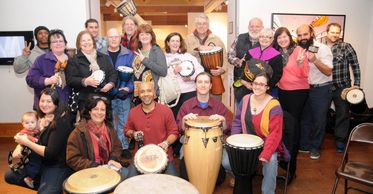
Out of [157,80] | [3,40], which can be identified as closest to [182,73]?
[157,80]

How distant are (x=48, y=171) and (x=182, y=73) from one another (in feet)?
5.37

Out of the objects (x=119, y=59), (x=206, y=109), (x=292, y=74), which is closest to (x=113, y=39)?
(x=119, y=59)

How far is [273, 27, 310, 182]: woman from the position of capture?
346 centimetres

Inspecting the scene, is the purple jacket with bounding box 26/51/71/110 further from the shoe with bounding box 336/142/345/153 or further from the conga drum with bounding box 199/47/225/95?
the shoe with bounding box 336/142/345/153

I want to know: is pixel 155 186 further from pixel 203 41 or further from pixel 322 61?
pixel 322 61

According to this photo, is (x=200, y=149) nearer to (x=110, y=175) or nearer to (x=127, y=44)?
(x=110, y=175)

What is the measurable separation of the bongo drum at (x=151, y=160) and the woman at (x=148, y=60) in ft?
3.50

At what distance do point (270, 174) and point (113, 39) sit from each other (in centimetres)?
208

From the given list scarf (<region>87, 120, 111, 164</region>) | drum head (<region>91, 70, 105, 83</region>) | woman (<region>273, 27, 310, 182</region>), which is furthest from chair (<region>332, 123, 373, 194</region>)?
drum head (<region>91, 70, 105, 83</region>)

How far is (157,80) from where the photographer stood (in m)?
3.45

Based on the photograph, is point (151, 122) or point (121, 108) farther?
point (121, 108)

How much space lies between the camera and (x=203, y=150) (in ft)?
8.58

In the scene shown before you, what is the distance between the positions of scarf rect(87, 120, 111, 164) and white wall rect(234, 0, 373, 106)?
2.81m

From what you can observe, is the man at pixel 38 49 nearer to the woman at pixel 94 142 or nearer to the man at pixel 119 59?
the man at pixel 119 59
